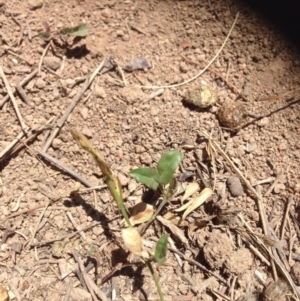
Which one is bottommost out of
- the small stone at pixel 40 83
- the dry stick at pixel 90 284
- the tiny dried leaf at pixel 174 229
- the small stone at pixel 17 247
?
the small stone at pixel 17 247

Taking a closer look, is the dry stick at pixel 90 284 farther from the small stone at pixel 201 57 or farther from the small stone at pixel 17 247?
the small stone at pixel 201 57

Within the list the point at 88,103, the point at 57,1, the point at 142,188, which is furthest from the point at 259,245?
the point at 57,1

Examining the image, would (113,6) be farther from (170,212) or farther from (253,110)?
(170,212)

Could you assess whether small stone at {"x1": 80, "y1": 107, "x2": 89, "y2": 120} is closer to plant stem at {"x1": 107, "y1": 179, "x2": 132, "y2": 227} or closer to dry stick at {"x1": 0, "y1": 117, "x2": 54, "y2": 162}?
dry stick at {"x1": 0, "y1": 117, "x2": 54, "y2": 162}

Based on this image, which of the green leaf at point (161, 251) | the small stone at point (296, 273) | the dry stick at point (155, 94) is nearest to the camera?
the green leaf at point (161, 251)

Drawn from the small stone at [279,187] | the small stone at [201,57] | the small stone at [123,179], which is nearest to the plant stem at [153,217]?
the small stone at [123,179]

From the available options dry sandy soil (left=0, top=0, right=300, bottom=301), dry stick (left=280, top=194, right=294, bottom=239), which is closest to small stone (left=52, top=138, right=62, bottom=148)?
dry sandy soil (left=0, top=0, right=300, bottom=301)
